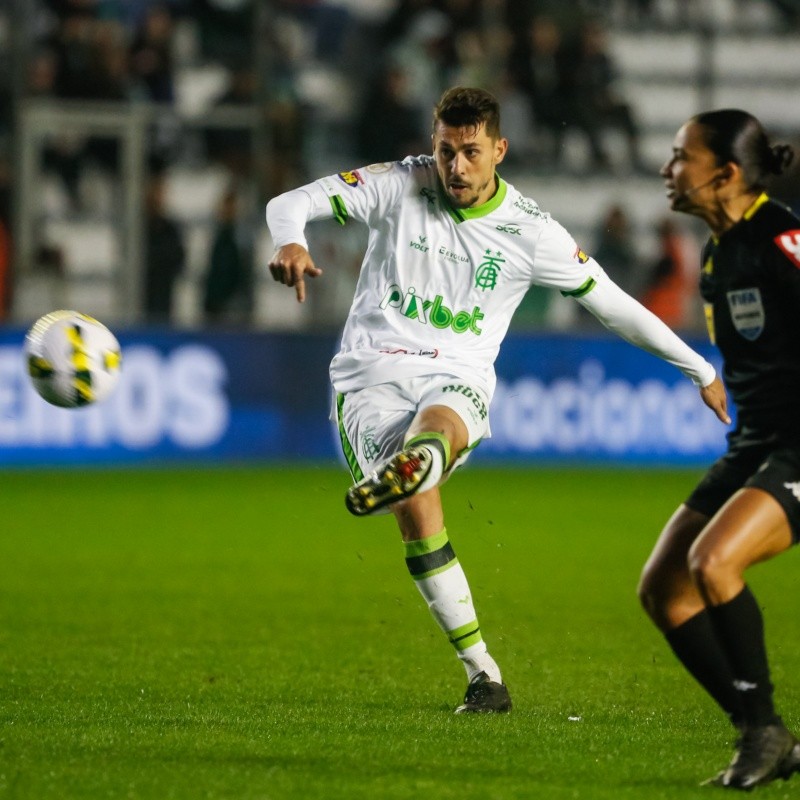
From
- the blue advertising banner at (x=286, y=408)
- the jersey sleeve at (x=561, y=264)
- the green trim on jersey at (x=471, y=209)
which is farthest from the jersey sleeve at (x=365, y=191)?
the blue advertising banner at (x=286, y=408)

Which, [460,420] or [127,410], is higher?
[460,420]

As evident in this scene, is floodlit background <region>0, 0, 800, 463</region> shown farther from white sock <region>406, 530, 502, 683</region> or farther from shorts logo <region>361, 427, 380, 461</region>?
white sock <region>406, 530, 502, 683</region>

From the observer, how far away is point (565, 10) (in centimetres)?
1875

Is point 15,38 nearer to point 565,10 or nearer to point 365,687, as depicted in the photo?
Answer: point 565,10

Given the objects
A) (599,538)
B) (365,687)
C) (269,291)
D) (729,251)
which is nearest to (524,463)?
(269,291)

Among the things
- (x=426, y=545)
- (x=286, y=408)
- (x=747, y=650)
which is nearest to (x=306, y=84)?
(x=286, y=408)

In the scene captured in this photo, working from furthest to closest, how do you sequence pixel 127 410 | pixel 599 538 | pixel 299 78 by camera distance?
pixel 299 78
pixel 127 410
pixel 599 538

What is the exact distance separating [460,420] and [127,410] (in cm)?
938

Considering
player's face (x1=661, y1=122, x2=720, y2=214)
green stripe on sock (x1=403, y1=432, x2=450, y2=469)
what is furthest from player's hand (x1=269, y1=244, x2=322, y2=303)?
player's face (x1=661, y1=122, x2=720, y2=214)

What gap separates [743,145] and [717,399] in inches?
48.0

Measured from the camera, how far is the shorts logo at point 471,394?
6059mm

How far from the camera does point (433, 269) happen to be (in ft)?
20.4

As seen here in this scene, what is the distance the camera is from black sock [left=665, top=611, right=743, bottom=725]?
505 cm

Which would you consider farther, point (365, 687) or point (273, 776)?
point (365, 687)
